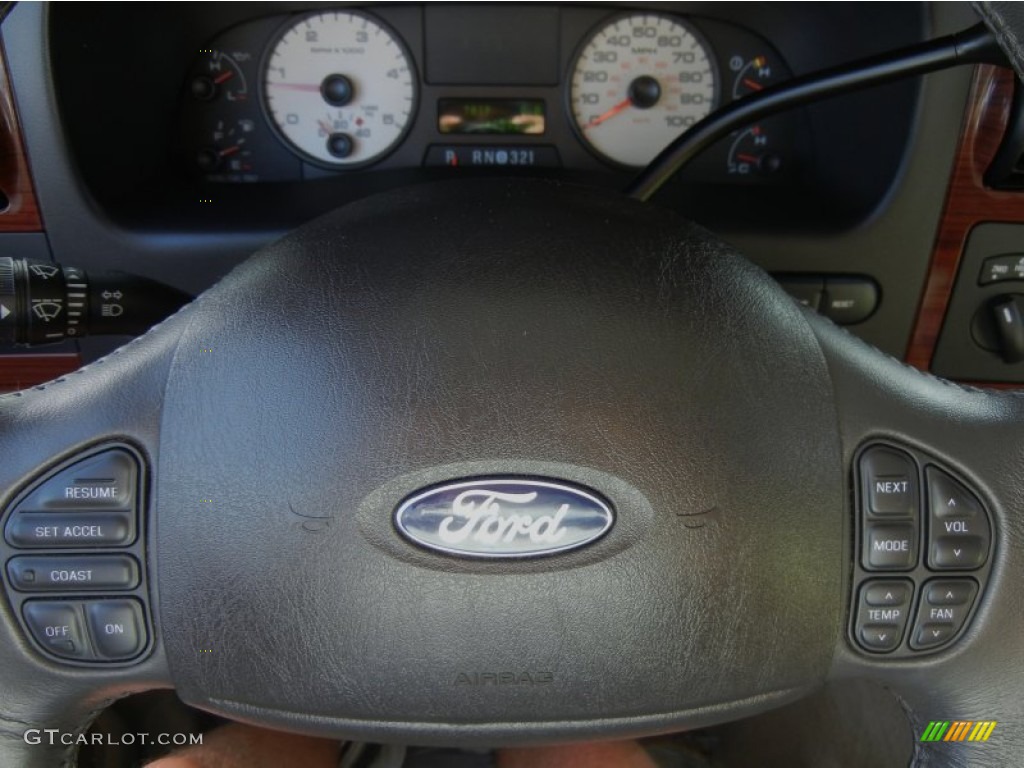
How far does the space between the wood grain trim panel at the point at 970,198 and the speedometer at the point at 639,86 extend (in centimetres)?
42

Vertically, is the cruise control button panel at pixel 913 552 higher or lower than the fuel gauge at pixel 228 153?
lower

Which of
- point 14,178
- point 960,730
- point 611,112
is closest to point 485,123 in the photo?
point 611,112

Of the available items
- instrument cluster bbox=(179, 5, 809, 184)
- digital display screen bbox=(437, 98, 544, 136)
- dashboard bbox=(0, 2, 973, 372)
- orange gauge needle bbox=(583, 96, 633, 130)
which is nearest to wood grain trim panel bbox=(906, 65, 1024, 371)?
dashboard bbox=(0, 2, 973, 372)

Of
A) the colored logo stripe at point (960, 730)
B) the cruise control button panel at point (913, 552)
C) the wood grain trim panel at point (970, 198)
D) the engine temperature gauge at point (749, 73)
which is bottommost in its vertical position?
the colored logo stripe at point (960, 730)

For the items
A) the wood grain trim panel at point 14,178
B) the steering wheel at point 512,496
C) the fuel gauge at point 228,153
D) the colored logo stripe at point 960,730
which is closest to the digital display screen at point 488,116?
the fuel gauge at point 228,153

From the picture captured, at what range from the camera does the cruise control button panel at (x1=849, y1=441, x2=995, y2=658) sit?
736 millimetres

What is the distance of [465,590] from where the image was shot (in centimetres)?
68

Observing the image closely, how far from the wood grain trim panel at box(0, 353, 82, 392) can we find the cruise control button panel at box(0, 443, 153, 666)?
58 cm

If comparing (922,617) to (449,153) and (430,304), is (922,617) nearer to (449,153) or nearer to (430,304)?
(430,304)

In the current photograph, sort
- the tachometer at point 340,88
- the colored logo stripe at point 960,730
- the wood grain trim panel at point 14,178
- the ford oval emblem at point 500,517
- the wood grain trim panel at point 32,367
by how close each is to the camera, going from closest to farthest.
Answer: the ford oval emblem at point 500,517 → the colored logo stripe at point 960,730 → the wood grain trim panel at point 14,178 → the wood grain trim panel at point 32,367 → the tachometer at point 340,88

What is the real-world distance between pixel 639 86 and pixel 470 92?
249mm

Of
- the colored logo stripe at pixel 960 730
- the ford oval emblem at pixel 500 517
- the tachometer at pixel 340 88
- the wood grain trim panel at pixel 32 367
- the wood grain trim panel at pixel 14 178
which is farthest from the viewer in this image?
the tachometer at pixel 340 88

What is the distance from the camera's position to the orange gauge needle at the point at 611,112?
1.49 meters

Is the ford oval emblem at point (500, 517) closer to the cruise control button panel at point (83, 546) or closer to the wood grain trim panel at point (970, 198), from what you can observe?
the cruise control button panel at point (83, 546)
